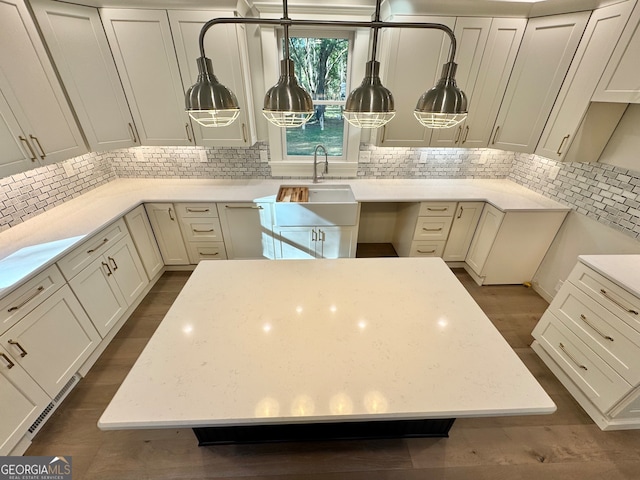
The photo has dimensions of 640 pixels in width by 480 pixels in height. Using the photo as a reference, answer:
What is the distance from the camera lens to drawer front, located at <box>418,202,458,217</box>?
2.71 m

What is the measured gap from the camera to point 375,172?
10.2 feet

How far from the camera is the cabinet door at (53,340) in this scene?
149 cm

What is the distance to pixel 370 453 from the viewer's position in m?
1.58

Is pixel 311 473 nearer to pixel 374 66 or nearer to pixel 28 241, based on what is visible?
pixel 374 66

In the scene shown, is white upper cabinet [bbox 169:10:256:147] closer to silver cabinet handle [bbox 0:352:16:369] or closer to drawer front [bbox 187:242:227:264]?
drawer front [bbox 187:242:227:264]

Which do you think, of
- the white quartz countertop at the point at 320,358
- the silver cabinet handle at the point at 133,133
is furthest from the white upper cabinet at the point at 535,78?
the silver cabinet handle at the point at 133,133

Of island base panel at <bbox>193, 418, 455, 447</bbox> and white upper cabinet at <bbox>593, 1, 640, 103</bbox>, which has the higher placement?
white upper cabinet at <bbox>593, 1, 640, 103</bbox>

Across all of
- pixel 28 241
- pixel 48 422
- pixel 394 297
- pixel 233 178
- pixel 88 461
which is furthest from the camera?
pixel 233 178

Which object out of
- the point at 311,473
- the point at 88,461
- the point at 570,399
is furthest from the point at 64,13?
the point at 570,399

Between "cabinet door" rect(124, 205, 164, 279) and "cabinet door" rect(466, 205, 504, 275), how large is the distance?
11.0 feet

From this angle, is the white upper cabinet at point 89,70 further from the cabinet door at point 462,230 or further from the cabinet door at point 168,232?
the cabinet door at point 462,230

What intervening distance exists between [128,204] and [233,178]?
3.47 feet

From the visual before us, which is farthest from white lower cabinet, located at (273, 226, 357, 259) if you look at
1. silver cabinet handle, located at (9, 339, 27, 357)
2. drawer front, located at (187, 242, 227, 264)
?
silver cabinet handle, located at (9, 339, 27, 357)

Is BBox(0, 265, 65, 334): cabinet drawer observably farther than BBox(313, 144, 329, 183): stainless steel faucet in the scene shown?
No
